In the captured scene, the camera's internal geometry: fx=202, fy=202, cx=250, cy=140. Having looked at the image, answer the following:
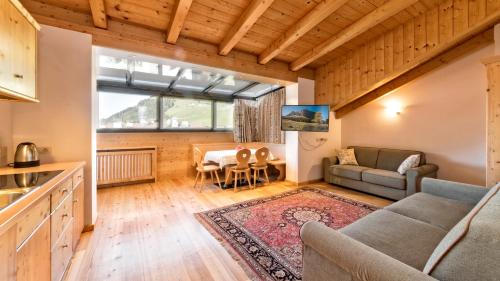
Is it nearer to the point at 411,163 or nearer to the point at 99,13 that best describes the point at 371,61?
the point at 411,163

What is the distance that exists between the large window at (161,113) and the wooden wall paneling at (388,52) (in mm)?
3749

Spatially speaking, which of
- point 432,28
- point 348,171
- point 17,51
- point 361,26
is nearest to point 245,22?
point 361,26

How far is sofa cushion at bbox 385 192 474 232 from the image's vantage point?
65.1 inches

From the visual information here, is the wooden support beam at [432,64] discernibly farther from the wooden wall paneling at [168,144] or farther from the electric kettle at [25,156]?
the electric kettle at [25,156]

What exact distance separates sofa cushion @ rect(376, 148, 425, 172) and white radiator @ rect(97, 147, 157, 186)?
4.88 m

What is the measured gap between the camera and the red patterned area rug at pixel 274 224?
1.84 metres

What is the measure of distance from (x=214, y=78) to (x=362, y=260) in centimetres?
421

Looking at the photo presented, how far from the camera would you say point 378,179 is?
356 cm

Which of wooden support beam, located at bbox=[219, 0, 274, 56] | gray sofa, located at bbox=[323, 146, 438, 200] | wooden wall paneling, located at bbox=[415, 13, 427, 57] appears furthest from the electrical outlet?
wooden wall paneling, located at bbox=[415, 13, 427, 57]

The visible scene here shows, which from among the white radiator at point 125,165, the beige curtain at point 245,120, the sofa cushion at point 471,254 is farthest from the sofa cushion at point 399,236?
the white radiator at point 125,165

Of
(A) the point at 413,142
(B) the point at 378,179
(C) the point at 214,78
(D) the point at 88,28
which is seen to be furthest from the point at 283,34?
(A) the point at 413,142

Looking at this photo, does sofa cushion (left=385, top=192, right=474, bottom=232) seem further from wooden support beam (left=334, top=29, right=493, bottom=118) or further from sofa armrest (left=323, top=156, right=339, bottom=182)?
wooden support beam (left=334, top=29, right=493, bottom=118)

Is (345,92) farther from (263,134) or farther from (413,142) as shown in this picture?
(263,134)

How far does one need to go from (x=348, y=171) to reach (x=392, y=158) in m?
0.88
